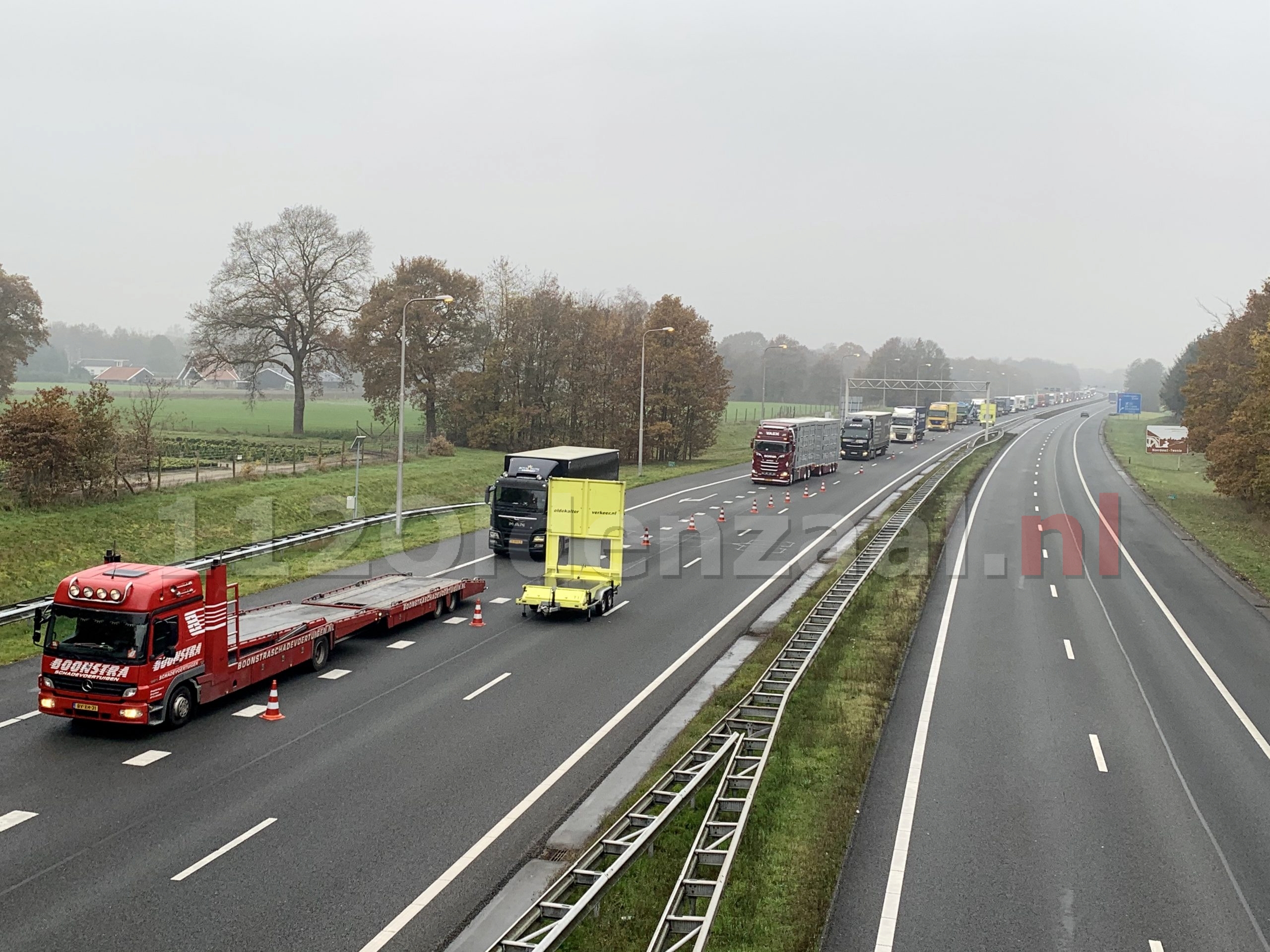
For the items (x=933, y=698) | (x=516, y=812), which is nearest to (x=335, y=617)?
(x=516, y=812)

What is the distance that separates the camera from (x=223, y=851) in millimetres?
12266

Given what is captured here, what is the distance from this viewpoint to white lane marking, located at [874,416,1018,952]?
11.0 m

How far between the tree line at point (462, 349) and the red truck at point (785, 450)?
1297 centimetres

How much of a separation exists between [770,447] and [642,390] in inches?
329

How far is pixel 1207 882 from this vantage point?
1227 centimetres

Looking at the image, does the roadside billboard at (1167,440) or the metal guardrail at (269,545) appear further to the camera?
the roadside billboard at (1167,440)

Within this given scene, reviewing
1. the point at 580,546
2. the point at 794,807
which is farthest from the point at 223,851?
the point at 580,546

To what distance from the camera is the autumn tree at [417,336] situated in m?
69.9

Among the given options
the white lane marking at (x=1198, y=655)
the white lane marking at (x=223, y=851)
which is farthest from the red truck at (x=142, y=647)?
the white lane marking at (x=1198, y=655)

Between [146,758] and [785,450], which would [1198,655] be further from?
[785,450]

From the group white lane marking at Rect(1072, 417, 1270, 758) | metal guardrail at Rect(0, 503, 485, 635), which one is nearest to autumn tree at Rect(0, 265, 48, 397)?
metal guardrail at Rect(0, 503, 485, 635)

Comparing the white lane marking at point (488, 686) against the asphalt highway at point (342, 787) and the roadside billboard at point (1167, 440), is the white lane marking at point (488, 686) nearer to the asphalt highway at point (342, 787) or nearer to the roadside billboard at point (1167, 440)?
the asphalt highway at point (342, 787)

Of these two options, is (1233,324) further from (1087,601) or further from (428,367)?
(428,367)

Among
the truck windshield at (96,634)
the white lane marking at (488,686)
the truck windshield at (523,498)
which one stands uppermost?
the truck windshield at (523,498)
